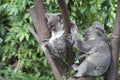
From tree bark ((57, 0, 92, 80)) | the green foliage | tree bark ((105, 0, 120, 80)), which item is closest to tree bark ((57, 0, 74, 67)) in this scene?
tree bark ((57, 0, 92, 80))

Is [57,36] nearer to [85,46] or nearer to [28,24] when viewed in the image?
[85,46]

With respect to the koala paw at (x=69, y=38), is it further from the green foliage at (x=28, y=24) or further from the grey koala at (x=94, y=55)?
the green foliage at (x=28, y=24)

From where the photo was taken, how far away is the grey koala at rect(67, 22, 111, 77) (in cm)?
94

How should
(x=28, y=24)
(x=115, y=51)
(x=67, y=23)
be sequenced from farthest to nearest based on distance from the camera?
1. (x=28, y=24)
2. (x=115, y=51)
3. (x=67, y=23)

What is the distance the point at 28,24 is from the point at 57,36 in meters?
1.07

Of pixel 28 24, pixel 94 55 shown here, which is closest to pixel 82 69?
pixel 94 55

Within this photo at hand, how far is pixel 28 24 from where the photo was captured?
201 cm

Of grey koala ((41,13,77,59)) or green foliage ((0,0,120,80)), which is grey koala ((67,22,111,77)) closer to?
grey koala ((41,13,77,59))

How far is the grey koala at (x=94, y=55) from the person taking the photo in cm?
94

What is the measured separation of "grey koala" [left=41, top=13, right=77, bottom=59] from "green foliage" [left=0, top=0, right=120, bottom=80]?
0.89 meters

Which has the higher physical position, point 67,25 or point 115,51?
point 67,25

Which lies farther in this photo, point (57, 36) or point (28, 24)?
point (28, 24)

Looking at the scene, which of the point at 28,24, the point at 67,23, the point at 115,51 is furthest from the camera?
the point at 28,24

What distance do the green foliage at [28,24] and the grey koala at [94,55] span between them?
0.90 m
